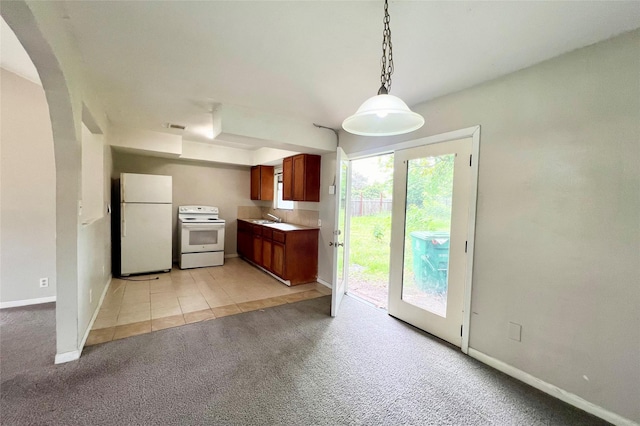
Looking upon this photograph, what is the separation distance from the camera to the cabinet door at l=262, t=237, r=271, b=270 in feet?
15.2

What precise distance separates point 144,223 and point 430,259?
4582 mm

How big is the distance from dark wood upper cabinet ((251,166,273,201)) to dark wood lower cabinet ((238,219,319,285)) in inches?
47.0

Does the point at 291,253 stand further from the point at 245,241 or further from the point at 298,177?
the point at 245,241

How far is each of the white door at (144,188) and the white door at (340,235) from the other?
10.6 feet

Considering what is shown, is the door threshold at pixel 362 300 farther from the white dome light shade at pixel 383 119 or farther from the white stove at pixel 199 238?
the white stove at pixel 199 238

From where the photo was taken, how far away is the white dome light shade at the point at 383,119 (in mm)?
1307

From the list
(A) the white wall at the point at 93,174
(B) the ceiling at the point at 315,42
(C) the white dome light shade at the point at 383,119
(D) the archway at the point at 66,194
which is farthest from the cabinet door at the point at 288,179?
(C) the white dome light shade at the point at 383,119

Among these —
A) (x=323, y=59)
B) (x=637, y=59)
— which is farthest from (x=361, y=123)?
(x=637, y=59)

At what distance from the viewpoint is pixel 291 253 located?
4172 millimetres

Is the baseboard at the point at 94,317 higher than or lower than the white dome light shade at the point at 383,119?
lower

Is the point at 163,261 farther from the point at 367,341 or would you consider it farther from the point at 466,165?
the point at 466,165

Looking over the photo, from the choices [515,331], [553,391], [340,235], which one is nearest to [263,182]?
[340,235]

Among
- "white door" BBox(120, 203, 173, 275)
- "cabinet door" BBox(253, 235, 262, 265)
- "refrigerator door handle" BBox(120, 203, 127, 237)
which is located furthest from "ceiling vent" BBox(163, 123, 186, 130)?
"cabinet door" BBox(253, 235, 262, 265)

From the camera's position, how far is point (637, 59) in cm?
158
